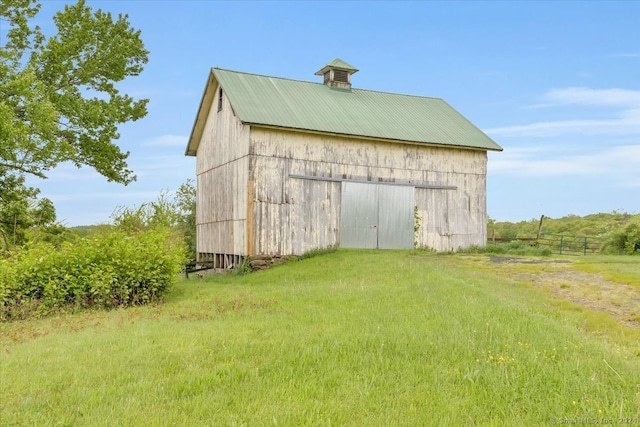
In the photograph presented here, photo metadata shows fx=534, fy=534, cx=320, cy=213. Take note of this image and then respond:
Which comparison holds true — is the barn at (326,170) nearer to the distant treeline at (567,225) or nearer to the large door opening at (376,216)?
the large door opening at (376,216)

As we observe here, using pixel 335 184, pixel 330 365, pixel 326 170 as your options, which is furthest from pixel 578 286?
pixel 326 170

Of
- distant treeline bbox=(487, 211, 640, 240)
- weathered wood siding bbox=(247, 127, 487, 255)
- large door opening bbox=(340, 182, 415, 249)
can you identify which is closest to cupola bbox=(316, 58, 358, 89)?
weathered wood siding bbox=(247, 127, 487, 255)

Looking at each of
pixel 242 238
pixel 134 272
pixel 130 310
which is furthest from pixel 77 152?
pixel 130 310

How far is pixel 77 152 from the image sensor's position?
23.5m

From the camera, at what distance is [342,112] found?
24.1 meters

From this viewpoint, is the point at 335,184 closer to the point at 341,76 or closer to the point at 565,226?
the point at 341,76

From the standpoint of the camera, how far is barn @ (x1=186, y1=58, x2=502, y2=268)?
69.5 ft

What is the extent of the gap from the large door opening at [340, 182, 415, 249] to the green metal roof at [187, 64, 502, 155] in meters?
2.33

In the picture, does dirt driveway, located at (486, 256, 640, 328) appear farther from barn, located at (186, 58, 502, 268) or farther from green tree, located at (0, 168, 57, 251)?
green tree, located at (0, 168, 57, 251)

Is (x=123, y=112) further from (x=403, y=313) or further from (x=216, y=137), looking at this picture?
(x=403, y=313)

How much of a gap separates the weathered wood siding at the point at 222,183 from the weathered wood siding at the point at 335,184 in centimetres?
82

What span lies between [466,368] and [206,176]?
21160 mm

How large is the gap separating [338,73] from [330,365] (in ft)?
74.2

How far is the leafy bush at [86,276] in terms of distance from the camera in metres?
12.5
